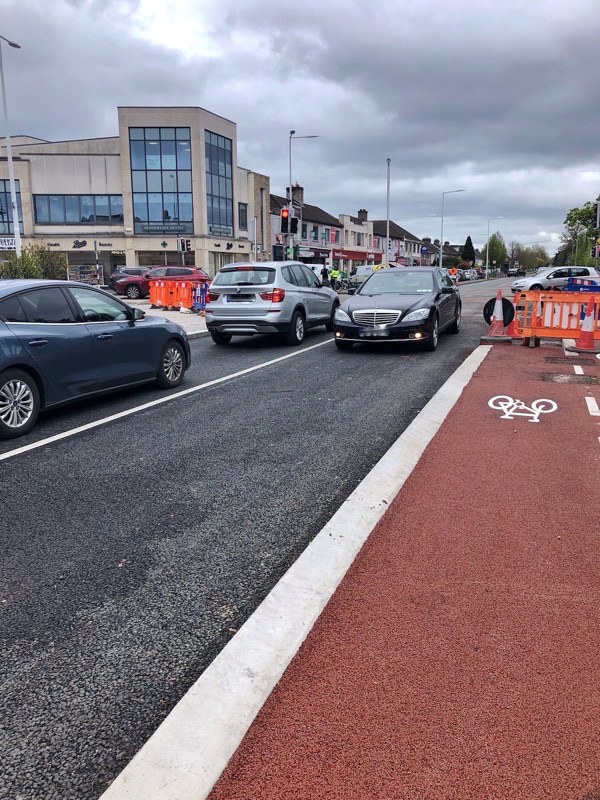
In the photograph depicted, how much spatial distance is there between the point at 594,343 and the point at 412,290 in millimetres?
3601

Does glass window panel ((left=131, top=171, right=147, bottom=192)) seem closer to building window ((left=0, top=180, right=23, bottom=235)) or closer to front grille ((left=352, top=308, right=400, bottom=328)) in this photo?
building window ((left=0, top=180, right=23, bottom=235))

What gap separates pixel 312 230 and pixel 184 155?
70.1 ft

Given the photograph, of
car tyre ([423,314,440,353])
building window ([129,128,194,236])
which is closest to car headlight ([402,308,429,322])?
car tyre ([423,314,440,353])

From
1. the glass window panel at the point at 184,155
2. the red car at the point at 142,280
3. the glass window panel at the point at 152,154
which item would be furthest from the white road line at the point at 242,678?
the glass window panel at the point at 152,154

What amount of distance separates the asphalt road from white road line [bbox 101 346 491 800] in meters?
0.09

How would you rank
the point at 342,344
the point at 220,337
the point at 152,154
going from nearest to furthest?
the point at 342,344
the point at 220,337
the point at 152,154

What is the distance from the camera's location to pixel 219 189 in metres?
55.7

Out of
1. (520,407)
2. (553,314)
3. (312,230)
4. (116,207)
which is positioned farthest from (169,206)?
(520,407)

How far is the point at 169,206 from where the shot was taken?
53.5 metres

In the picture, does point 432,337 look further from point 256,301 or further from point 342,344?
point 256,301

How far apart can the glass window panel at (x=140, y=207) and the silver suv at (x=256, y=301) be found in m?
44.2

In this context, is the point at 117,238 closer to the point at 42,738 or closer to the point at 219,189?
the point at 219,189

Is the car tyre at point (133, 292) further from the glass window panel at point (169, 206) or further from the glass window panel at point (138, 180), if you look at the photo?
the glass window panel at point (138, 180)

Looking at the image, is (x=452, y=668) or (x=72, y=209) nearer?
(x=452, y=668)
